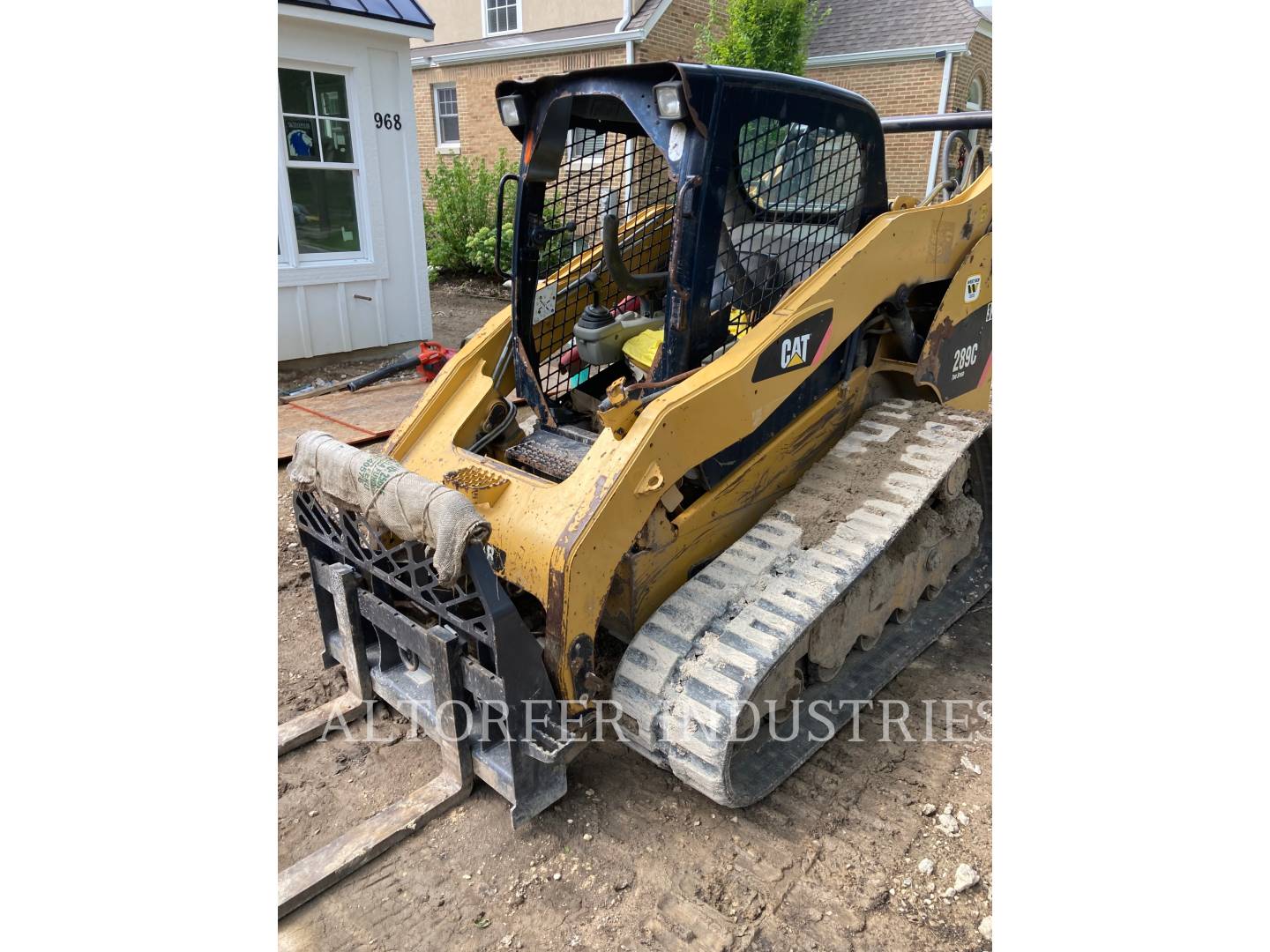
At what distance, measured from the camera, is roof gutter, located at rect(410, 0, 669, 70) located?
44.3 ft

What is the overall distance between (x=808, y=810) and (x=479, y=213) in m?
12.3

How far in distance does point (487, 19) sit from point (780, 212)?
50.1 feet

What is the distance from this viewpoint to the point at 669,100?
8.15 ft

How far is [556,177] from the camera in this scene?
3.29 metres

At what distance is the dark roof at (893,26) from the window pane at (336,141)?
1124 centimetres

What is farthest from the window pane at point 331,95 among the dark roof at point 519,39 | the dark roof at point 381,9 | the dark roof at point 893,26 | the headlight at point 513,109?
the dark roof at point 893,26

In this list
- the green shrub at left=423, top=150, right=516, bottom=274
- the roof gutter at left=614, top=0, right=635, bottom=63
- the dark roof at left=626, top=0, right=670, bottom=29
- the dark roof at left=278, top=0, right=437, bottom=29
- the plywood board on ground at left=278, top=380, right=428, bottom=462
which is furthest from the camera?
the dark roof at left=626, top=0, right=670, bottom=29

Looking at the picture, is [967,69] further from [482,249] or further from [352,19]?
[352,19]

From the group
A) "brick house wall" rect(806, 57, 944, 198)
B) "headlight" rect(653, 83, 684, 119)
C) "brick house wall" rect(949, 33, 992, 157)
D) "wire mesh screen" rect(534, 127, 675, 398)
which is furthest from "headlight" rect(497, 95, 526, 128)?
"brick house wall" rect(949, 33, 992, 157)

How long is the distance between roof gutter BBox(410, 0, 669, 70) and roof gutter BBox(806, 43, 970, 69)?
3.56m

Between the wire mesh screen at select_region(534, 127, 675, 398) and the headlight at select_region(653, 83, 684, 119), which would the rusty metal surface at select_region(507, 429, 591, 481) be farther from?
the headlight at select_region(653, 83, 684, 119)

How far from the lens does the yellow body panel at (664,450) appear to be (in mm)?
2521

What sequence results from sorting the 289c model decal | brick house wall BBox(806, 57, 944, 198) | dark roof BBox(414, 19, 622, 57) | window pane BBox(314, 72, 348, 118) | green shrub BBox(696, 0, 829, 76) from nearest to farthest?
1. the 289c model decal
2. window pane BBox(314, 72, 348, 118)
3. green shrub BBox(696, 0, 829, 76)
4. dark roof BBox(414, 19, 622, 57)
5. brick house wall BBox(806, 57, 944, 198)

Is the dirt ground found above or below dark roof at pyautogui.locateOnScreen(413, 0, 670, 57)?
below
